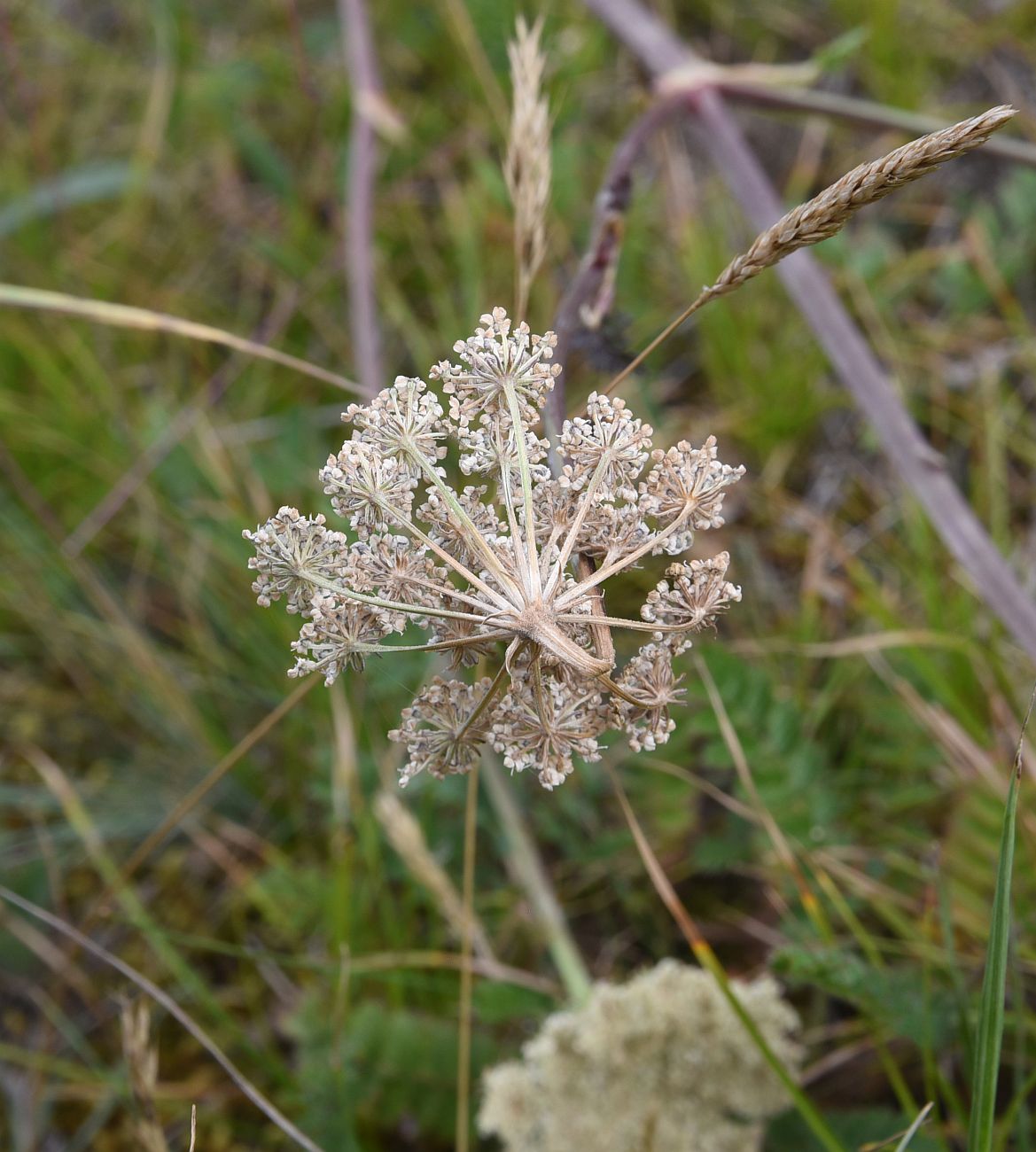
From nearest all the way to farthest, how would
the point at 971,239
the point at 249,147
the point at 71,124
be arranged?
1. the point at 971,239
2. the point at 249,147
3. the point at 71,124

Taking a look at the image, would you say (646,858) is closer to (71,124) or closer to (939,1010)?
(939,1010)

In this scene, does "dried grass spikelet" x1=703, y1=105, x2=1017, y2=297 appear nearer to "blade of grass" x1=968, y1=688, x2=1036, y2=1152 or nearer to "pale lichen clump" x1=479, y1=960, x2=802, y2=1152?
"blade of grass" x1=968, y1=688, x2=1036, y2=1152

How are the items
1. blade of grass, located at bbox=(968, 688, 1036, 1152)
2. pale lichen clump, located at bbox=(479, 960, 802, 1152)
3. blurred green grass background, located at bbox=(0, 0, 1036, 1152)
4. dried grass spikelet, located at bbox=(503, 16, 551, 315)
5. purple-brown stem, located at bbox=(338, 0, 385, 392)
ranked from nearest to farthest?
blade of grass, located at bbox=(968, 688, 1036, 1152) < dried grass spikelet, located at bbox=(503, 16, 551, 315) < pale lichen clump, located at bbox=(479, 960, 802, 1152) < blurred green grass background, located at bbox=(0, 0, 1036, 1152) < purple-brown stem, located at bbox=(338, 0, 385, 392)

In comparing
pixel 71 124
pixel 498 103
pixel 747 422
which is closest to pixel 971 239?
pixel 747 422

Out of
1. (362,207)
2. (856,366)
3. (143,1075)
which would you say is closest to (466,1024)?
(143,1075)

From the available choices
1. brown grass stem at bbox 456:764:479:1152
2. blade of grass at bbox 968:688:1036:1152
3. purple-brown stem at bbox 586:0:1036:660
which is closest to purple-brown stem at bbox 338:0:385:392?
purple-brown stem at bbox 586:0:1036:660

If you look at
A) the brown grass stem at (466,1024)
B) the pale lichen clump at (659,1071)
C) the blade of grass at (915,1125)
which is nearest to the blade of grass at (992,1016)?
the blade of grass at (915,1125)

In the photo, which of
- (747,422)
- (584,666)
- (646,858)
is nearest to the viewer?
Answer: (584,666)
